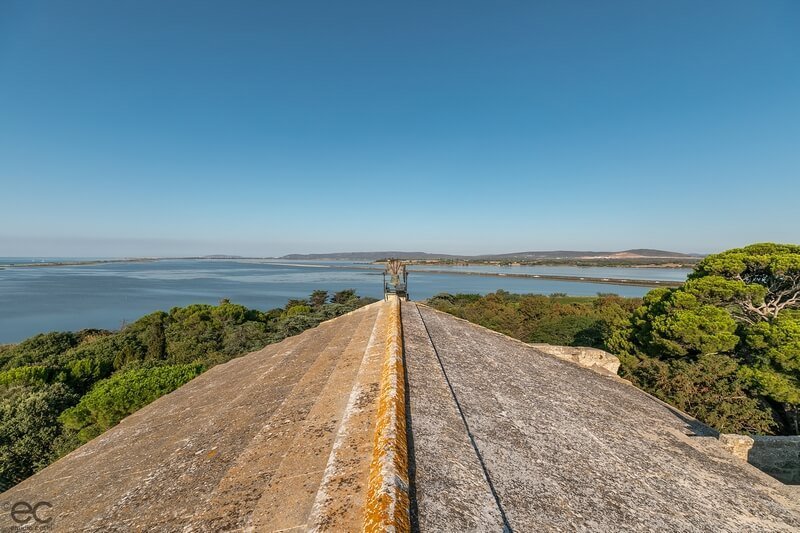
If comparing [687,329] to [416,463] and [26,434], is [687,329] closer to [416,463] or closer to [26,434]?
[416,463]

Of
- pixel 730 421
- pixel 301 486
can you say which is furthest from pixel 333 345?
pixel 730 421

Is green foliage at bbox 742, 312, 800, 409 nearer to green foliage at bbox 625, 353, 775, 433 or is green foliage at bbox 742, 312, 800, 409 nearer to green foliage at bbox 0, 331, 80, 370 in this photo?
green foliage at bbox 625, 353, 775, 433

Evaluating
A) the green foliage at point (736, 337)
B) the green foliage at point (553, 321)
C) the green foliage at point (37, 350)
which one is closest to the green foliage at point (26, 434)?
the green foliage at point (37, 350)

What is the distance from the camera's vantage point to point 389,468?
226cm

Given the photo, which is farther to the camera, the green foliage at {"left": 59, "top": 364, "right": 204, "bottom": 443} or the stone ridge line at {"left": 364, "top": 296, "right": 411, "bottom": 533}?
the green foliage at {"left": 59, "top": 364, "right": 204, "bottom": 443}

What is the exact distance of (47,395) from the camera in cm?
1320

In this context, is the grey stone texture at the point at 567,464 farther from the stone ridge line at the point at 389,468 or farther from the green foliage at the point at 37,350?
the green foliage at the point at 37,350

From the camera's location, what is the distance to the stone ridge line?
184cm

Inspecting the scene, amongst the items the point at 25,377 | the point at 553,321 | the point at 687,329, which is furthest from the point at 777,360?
the point at 25,377

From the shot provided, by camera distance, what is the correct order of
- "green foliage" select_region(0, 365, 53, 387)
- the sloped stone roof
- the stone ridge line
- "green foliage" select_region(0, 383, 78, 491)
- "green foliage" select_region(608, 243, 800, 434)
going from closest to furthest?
the stone ridge line, the sloped stone roof, "green foliage" select_region(608, 243, 800, 434), "green foliage" select_region(0, 383, 78, 491), "green foliage" select_region(0, 365, 53, 387)

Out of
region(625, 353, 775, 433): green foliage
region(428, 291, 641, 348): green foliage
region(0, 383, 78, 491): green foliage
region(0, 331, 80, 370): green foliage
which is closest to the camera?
region(625, 353, 775, 433): green foliage

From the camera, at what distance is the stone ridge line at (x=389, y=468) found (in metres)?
1.84

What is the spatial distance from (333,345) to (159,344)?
26.2 m

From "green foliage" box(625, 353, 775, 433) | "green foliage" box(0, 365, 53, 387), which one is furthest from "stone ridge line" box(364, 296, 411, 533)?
"green foliage" box(0, 365, 53, 387)
